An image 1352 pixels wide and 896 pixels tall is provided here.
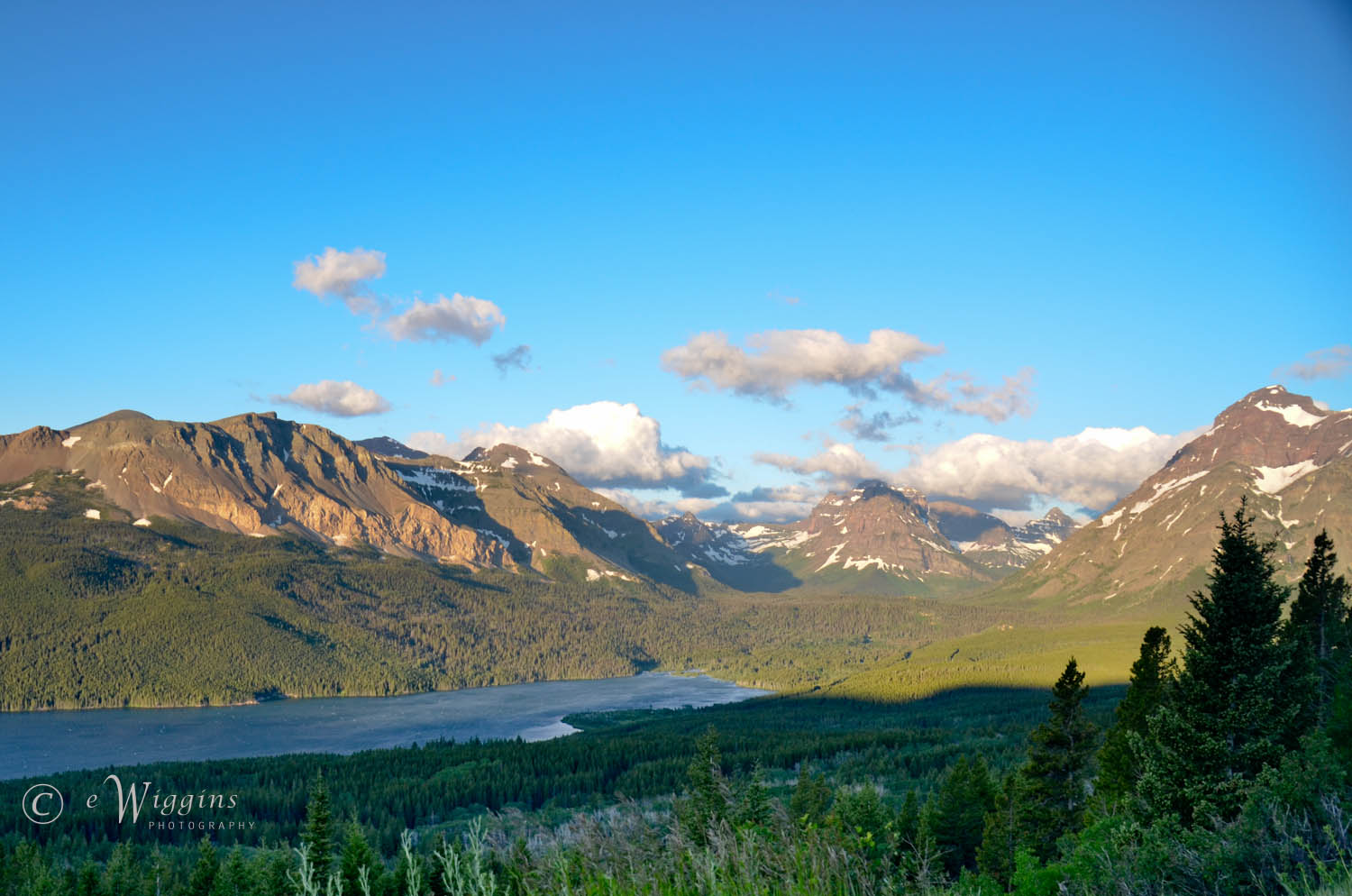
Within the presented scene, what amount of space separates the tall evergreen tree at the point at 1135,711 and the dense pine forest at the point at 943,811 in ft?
0.70

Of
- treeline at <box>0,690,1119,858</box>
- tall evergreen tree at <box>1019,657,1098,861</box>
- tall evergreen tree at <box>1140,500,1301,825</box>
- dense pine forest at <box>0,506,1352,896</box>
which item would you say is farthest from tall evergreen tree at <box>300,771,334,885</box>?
treeline at <box>0,690,1119,858</box>

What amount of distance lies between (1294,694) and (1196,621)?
3.52 meters

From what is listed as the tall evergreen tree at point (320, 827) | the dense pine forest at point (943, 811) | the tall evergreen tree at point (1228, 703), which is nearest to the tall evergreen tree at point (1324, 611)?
the dense pine forest at point (943, 811)

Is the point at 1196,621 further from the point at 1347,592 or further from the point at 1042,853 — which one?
the point at 1347,592

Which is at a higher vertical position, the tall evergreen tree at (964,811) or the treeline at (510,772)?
the tall evergreen tree at (964,811)

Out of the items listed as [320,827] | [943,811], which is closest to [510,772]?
[943,811]

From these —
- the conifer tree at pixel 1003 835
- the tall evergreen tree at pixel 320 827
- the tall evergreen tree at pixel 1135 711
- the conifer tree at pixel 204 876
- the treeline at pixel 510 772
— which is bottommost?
the treeline at pixel 510 772

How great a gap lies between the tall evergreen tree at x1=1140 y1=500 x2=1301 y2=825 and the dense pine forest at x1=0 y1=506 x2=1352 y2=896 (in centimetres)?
7

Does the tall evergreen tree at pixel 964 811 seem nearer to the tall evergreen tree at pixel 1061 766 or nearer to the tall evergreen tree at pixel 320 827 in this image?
the tall evergreen tree at pixel 1061 766

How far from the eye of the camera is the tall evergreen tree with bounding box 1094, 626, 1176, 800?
3662cm

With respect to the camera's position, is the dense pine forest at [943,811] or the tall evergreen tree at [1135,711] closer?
the dense pine forest at [943,811]

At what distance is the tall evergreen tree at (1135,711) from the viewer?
36625 mm

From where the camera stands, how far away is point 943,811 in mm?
53281

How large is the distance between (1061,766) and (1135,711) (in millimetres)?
5152
